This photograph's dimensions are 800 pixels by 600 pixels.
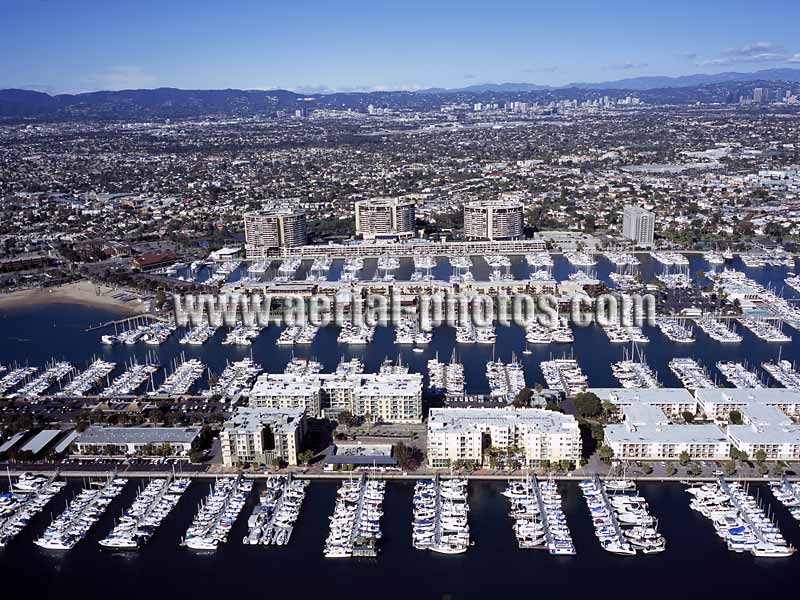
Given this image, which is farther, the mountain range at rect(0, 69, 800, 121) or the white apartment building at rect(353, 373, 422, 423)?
the mountain range at rect(0, 69, 800, 121)

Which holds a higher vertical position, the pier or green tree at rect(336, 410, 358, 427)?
green tree at rect(336, 410, 358, 427)

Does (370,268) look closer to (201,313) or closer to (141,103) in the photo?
A: (201,313)

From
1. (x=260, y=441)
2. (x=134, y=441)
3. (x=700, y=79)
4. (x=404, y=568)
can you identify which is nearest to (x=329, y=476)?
(x=260, y=441)

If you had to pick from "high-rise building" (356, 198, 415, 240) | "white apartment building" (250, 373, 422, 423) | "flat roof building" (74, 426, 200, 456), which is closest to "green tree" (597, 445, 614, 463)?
"white apartment building" (250, 373, 422, 423)

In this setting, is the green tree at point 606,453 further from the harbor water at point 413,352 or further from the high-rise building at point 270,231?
the high-rise building at point 270,231

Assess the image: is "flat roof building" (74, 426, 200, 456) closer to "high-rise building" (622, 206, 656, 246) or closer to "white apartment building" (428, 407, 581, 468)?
"white apartment building" (428, 407, 581, 468)

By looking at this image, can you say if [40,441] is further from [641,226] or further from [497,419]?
[641,226]

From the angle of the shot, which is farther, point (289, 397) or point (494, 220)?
point (494, 220)
